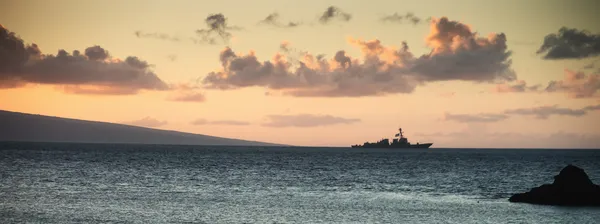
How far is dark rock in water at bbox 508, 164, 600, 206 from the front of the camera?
60.2 m

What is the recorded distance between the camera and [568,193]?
60.9 meters

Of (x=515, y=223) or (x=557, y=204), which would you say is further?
(x=557, y=204)

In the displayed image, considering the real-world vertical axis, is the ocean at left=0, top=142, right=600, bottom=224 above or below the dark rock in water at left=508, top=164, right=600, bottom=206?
below

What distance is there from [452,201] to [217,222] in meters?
25.8

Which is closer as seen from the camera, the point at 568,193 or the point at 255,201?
the point at 255,201

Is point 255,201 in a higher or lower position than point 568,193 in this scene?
lower

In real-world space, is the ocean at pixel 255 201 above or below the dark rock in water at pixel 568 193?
below

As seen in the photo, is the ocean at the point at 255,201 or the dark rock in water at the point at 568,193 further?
the dark rock in water at the point at 568,193

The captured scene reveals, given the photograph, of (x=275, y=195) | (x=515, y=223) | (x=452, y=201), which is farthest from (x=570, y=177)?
(x=275, y=195)

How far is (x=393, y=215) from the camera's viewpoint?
51.8 meters

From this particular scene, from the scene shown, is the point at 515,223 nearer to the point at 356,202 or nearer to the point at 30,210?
the point at 356,202

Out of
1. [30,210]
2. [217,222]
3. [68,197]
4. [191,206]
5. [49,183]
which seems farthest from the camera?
[49,183]

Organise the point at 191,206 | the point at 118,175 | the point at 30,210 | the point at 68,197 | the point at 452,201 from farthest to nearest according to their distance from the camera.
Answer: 1. the point at 118,175
2. the point at 452,201
3. the point at 68,197
4. the point at 191,206
5. the point at 30,210

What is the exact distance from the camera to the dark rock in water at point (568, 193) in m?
60.2
